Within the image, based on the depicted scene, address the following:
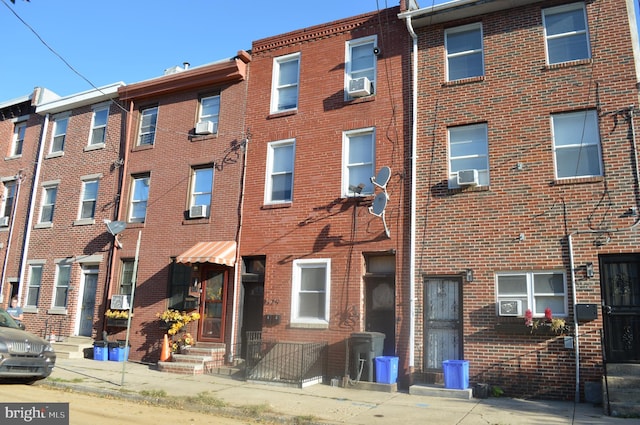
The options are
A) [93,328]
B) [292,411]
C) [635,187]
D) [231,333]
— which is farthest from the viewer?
[93,328]

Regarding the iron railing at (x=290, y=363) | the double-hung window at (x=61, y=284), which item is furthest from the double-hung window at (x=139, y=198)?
the iron railing at (x=290, y=363)

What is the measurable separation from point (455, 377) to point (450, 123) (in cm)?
608

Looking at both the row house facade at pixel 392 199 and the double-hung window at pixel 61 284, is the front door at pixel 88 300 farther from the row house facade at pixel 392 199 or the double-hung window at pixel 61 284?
the double-hung window at pixel 61 284

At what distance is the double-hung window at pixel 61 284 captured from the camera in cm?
1859

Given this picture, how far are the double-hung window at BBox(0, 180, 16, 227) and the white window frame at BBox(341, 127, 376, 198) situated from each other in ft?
48.5

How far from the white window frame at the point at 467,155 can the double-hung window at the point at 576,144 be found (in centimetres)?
155

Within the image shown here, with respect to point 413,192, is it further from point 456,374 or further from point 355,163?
point 456,374

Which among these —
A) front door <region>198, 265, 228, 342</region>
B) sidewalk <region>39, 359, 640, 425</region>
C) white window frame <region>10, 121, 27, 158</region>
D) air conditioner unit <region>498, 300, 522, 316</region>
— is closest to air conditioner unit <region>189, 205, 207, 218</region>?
front door <region>198, 265, 228, 342</region>

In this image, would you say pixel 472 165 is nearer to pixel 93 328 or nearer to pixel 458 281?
pixel 458 281

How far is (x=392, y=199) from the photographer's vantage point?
43.9 feet

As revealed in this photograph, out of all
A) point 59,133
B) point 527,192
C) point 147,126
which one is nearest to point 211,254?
point 147,126

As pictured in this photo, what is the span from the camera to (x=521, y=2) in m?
12.8

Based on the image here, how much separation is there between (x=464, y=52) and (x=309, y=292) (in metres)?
7.44

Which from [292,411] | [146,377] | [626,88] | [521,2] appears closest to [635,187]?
[626,88]
